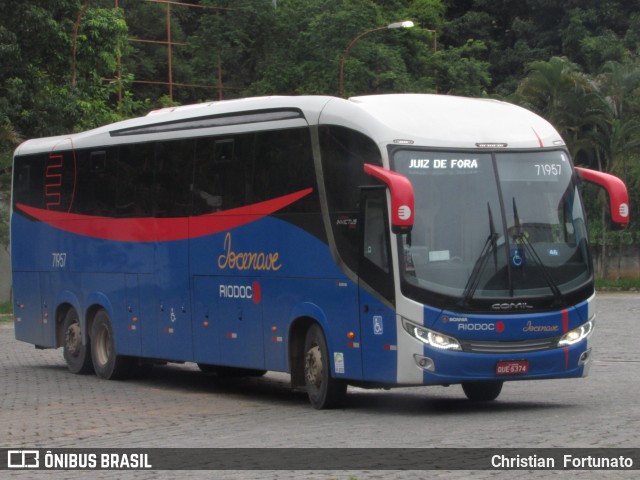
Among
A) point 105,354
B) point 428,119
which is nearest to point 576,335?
point 428,119

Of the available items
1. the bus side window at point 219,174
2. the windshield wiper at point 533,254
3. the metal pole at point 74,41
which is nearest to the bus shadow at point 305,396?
the windshield wiper at point 533,254

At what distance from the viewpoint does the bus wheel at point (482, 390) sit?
1577cm

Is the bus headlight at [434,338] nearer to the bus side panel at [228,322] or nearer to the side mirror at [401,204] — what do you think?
the side mirror at [401,204]

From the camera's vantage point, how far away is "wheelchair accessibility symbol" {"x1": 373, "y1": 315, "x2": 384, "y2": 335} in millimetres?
14133

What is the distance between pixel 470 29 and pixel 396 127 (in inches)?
2118

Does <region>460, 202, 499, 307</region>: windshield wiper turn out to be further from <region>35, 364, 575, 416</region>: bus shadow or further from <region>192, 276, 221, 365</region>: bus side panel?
<region>192, 276, 221, 365</region>: bus side panel

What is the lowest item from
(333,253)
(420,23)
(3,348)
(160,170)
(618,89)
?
(3,348)

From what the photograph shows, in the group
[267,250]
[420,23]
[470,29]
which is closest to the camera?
[267,250]

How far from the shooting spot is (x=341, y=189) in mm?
14836

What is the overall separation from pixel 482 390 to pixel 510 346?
1977 mm

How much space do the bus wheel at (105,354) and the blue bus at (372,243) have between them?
1.50 metres

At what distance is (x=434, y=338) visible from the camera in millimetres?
13812

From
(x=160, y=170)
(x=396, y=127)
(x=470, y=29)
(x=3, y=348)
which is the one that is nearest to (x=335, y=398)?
(x=396, y=127)

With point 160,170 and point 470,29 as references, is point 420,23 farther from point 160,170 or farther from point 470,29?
point 160,170
